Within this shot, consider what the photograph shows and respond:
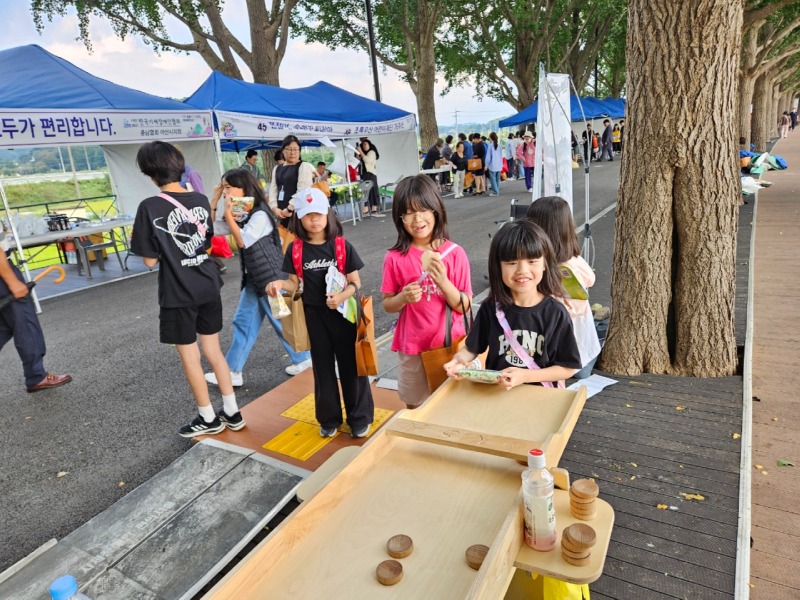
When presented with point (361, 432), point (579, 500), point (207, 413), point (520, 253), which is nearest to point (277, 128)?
point (207, 413)

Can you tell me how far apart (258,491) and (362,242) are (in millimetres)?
8043

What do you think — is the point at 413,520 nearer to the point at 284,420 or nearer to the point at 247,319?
the point at 284,420

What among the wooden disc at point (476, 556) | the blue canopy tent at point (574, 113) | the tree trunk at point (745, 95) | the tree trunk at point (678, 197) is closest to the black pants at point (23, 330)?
the wooden disc at point (476, 556)

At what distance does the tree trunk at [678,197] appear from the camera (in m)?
3.57

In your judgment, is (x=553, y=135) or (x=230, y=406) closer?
(x=230, y=406)

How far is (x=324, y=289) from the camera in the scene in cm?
316

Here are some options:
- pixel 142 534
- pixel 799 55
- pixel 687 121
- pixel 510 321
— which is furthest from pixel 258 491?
pixel 799 55

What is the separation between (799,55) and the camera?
3178 centimetres

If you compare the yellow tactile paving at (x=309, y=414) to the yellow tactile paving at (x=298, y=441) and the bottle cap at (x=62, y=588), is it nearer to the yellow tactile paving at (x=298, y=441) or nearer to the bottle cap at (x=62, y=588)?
the yellow tactile paving at (x=298, y=441)

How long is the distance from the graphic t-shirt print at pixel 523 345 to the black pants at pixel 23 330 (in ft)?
13.7

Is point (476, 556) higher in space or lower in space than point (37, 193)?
lower

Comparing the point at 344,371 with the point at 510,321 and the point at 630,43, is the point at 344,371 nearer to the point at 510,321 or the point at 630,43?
the point at 510,321

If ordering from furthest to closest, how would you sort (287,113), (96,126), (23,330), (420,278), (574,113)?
(574,113), (287,113), (96,126), (23,330), (420,278)

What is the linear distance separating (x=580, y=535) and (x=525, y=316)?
3.46 feet
